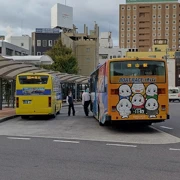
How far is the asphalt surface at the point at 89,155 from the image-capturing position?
735 cm

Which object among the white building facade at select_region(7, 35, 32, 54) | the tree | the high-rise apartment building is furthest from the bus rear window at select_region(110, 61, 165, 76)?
the high-rise apartment building

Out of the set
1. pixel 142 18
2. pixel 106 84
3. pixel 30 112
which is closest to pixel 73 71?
pixel 30 112

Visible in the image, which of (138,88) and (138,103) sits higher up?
(138,88)

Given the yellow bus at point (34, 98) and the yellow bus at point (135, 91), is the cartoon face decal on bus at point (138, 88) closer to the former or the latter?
the yellow bus at point (135, 91)

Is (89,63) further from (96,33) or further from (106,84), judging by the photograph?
(106,84)

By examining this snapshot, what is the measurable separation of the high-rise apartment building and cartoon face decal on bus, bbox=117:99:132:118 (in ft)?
438

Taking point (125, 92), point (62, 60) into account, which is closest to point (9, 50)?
point (62, 60)

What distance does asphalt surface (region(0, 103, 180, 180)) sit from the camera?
7349 mm

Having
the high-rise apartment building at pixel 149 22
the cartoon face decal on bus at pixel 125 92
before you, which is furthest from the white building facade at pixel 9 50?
the cartoon face decal on bus at pixel 125 92

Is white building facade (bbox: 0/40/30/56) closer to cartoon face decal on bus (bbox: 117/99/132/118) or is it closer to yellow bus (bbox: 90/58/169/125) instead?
yellow bus (bbox: 90/58/169/125)

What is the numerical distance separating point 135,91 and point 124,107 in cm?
75

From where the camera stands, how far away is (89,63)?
359 ft

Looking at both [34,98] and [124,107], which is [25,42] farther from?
[124,107]

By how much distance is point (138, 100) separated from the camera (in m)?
14.2
